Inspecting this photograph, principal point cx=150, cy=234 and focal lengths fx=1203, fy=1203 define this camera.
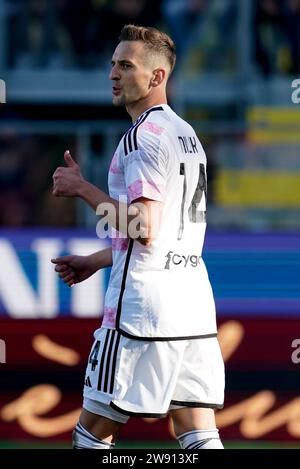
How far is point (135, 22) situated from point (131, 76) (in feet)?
23.1

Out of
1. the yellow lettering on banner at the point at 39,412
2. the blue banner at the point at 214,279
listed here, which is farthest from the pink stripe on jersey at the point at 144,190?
the yellow lettering on banner at the point at 39,412

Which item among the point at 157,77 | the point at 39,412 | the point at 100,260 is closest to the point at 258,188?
the point at 39,412

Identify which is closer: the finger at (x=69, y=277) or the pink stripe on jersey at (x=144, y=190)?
the pink stripe on jersey at (x=144, y=190)

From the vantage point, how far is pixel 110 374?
433 centimetres

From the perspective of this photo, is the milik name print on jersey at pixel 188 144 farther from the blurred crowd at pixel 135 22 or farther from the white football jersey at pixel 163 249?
the blurred crowd at pixel 135 22

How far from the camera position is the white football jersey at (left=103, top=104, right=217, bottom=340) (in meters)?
4.27

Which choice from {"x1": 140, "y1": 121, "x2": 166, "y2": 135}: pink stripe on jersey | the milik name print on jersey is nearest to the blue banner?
the milik name print on jersey

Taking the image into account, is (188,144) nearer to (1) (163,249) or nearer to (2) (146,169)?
(2) (146,169)

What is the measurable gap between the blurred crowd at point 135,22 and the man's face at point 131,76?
692 cm

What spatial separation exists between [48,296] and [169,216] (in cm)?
305

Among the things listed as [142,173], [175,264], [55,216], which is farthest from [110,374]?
[55,216]

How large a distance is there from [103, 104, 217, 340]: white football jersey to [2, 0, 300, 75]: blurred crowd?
707 centimetres

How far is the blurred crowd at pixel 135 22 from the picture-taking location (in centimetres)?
1131

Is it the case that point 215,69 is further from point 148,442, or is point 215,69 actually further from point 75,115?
point 148,442
